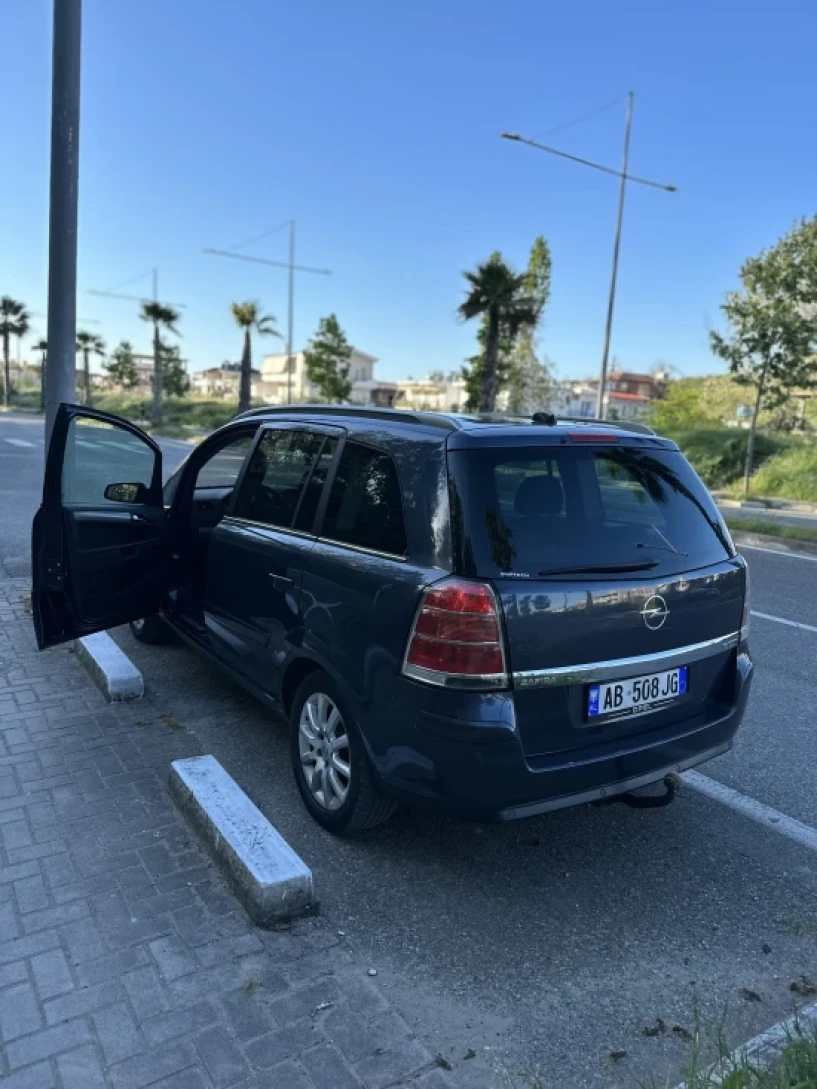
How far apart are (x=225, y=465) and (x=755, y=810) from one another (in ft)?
11.3

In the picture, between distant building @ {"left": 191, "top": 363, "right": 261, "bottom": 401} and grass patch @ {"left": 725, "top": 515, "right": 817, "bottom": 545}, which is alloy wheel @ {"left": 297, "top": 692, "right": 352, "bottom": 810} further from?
distant building @ {"left": 191, "top": 363, "right": 261, "bottom": 401}

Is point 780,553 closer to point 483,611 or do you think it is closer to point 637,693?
point 637,693

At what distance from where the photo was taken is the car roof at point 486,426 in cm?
284

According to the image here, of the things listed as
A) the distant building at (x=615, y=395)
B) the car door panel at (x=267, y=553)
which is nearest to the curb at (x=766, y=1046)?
the car door panel at (x=267, y=553)

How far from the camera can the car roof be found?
284cm

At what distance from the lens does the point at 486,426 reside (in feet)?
9.66

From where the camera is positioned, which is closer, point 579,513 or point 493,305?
point 579,513

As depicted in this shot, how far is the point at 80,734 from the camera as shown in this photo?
4.09m

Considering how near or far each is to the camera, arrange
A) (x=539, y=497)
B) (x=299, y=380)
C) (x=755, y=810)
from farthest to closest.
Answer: (x=299, y=380) < (x=755, y=810) < (x=539, y=497)

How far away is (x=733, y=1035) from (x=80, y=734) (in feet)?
10.6

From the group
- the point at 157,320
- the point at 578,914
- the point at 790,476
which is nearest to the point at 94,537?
the point at 578,914

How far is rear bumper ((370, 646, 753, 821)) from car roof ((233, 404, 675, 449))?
915 mm

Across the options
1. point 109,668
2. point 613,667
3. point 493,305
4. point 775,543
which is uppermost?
point 493,305

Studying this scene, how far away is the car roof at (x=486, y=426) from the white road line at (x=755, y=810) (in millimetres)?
1694
